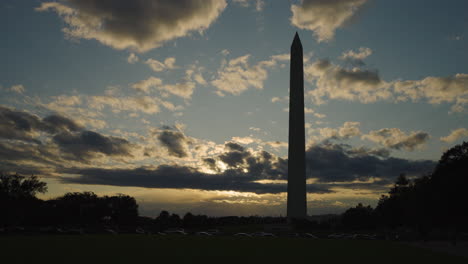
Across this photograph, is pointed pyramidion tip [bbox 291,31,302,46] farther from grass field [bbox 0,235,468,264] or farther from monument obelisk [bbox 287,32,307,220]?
grass field [bbox 0,235,468,264]

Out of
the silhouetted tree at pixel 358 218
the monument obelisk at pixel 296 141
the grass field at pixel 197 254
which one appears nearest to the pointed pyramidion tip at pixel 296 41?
the monument obelisk at pixel 296 141

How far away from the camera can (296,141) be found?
52156 mm

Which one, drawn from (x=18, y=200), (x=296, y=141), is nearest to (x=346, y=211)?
(x=296, y=141)

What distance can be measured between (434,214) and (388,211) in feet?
112

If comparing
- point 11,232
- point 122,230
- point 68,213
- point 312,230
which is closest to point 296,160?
point 312,230

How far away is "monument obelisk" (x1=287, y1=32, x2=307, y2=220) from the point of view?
2028 inches

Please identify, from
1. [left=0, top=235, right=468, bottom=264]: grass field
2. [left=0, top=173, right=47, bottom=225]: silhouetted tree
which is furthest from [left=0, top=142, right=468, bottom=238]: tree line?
[left=0, top=235, right=468, bottom=264]: grass field

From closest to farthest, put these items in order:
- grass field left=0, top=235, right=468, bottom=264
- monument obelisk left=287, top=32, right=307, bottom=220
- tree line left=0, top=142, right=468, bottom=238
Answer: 1. grass field left=0, top=235, right=468, bottom=264
2. tree line left=0, top=142, right=468, bottom=238
3. monument obelisk left=287, top=32, right=307, bottom=220

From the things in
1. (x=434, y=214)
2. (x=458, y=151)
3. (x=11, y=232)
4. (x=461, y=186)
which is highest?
(x=458, y=151)

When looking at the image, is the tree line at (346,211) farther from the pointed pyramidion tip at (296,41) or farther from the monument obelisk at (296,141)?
the pointed pyramidion tip at (296,41)

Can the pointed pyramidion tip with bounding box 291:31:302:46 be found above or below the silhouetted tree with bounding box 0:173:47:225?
above

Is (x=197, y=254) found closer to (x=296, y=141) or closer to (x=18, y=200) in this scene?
(x=296, y=141)

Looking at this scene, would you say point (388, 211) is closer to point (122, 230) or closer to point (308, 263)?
point (122, 230)

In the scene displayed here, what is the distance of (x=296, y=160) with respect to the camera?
51.8 m
